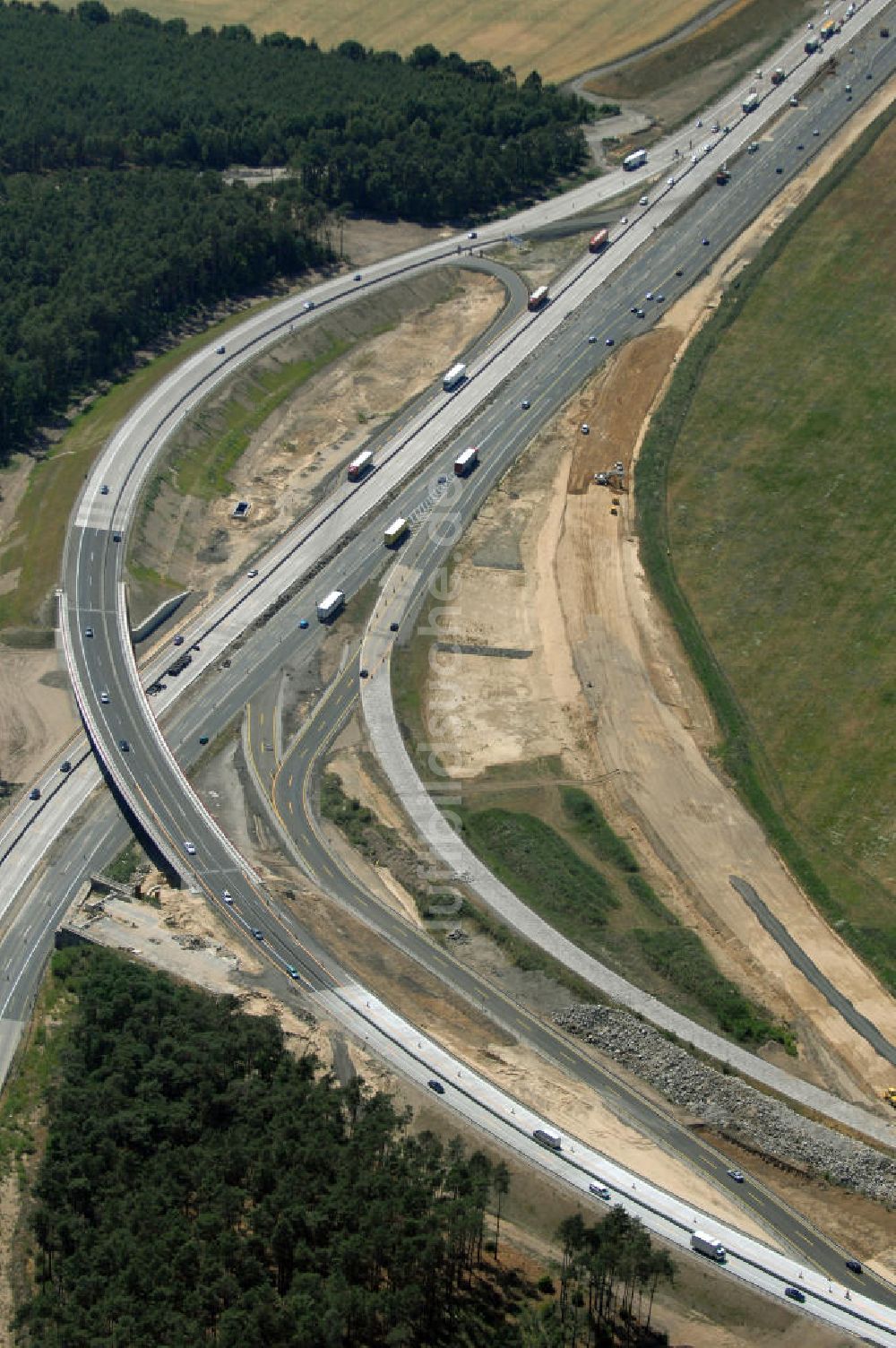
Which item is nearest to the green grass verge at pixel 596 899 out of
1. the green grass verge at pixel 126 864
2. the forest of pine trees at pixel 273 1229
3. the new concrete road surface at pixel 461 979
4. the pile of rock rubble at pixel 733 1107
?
the pile of rock rubble at pixel 733 1107

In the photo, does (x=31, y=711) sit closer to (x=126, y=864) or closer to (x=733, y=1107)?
(x=126, y=864)

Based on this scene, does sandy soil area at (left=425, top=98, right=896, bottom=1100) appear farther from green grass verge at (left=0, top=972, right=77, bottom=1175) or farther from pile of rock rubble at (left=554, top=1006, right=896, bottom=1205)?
green grass verge at (left=0, top=972, right=77, bottom=1175)

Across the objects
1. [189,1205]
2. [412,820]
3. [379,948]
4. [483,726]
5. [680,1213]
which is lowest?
[189,1205]

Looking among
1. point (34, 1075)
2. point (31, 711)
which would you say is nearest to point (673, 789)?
point (31, 711)

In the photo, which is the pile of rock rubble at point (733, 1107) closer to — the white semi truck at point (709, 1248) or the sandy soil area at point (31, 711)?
the white semi truck at point (709, 1248)

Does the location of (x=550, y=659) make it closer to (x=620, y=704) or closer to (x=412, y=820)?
(x=620, y=704)

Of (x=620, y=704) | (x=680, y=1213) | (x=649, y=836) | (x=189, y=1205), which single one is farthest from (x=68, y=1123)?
(x=620, y=704)

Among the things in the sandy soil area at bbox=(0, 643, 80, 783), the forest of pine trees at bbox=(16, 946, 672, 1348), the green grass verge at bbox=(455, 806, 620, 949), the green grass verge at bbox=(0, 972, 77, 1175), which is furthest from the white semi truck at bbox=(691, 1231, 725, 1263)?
the sandy soil area at bbox=(0, 643, 80, 783)
